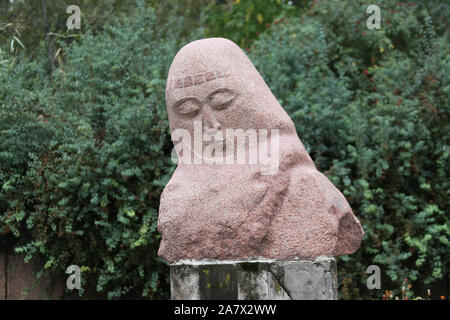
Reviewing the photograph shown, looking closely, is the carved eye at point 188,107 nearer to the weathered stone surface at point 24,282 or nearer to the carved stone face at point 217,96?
the carved stone face at point 217,96

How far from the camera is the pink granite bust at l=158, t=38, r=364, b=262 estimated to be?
3518mm

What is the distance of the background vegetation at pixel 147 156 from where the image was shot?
5.27 metres

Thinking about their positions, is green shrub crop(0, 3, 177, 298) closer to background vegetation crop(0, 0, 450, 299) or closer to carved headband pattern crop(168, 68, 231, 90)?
background vegetation crop(0, 0, 450, 299)

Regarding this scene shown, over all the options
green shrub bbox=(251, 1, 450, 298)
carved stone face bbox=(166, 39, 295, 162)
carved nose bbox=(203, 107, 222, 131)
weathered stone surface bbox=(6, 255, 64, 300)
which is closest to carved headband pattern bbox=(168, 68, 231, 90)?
carved stone face bbox=(166, 39, 295, 162)

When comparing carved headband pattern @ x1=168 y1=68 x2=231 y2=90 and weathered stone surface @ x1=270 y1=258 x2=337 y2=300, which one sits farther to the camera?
carved headband pattern @ x1=168 y1=68 x2=231 y2=90

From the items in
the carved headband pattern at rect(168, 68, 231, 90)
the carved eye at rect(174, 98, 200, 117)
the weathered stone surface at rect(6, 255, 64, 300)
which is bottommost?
the weathered stone surface at rect(6, 255, 64, 300)

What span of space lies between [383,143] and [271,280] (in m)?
2.65

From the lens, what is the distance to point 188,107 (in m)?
3.79

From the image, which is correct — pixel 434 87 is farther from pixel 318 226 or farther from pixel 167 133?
pixel 318 226

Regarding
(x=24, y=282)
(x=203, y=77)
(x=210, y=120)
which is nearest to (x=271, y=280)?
(x=210, y=120)

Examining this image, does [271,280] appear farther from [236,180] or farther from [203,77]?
[203,77]

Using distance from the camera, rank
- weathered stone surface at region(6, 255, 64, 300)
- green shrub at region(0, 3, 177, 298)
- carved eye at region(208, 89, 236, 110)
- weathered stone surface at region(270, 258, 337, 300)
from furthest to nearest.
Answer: weathered stone surface at region(6, 255, 64, 300) → green shrub at region(0, 3, 177, 298) → carved eye at region(208, 89, 236, 110) → weathered stone surface at region(270, 258, 337, 300)

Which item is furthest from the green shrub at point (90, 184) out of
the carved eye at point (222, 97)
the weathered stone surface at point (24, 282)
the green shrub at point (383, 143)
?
the carved eye at point (222, 97)

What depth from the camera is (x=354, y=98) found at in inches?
273
